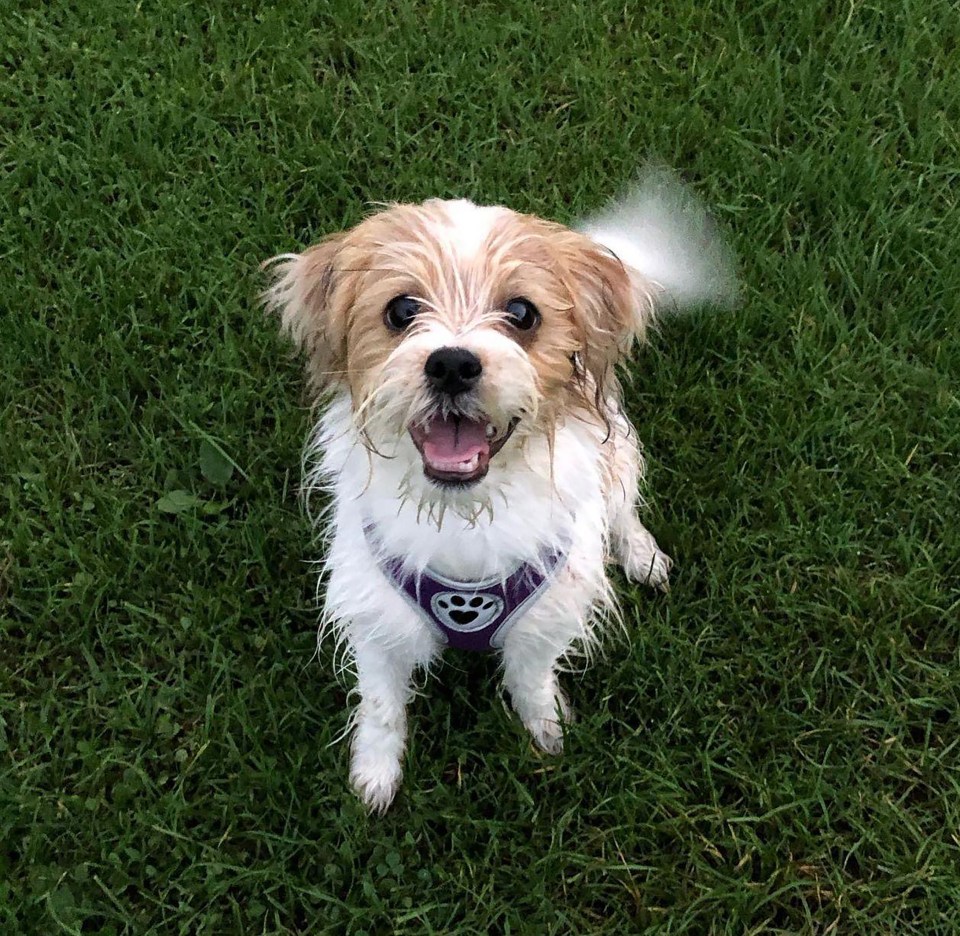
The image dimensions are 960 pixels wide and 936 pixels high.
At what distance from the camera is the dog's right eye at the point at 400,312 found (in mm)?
2154

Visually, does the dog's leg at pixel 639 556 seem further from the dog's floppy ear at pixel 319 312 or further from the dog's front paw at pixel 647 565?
the dog's floppy ear at pixel 319 312

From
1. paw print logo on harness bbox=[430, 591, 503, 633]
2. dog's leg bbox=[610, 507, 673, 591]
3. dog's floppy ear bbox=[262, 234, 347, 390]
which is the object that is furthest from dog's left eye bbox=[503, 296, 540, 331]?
dog's leg bbox=[610, 507, 673, 591]

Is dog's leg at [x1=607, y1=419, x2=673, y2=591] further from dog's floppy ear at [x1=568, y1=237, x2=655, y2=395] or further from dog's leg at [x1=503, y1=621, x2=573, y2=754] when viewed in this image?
dog's floppy ear at [x1=568, y1=237, x2=655, y2=395]

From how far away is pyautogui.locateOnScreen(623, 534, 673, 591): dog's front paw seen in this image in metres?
3.34

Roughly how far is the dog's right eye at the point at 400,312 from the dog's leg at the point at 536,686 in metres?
0.93

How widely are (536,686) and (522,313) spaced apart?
1.29m

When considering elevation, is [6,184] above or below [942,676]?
above

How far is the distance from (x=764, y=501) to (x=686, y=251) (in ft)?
3.22

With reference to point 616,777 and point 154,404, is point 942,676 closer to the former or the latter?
point 616,777

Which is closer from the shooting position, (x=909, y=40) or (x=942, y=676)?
(x=942, y=676)

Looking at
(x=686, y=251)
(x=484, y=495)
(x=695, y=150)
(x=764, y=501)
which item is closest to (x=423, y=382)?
(x=484, y=495)

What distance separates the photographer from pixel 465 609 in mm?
2459

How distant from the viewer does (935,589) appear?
3289mm

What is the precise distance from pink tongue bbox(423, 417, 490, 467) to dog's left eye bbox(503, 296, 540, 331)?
10.3 inches
